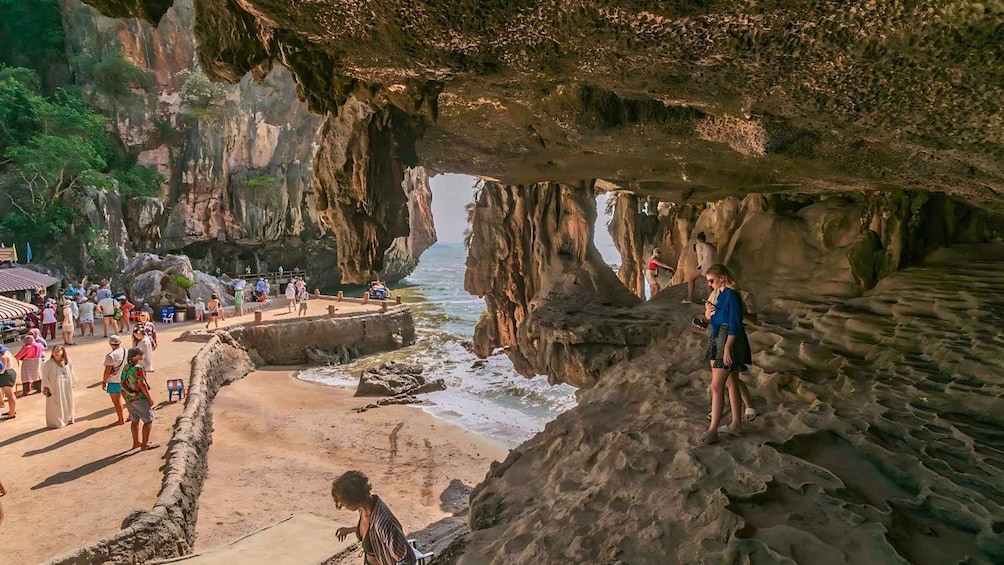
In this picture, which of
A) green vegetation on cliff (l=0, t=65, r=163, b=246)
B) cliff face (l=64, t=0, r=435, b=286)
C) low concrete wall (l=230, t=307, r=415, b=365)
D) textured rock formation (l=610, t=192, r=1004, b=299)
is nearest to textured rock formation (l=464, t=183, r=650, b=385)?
textured rock formation (l=610, t=192, r=1004, b=299)

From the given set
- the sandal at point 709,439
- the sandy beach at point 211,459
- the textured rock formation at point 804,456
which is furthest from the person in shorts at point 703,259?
the sandy beach at point 211,459

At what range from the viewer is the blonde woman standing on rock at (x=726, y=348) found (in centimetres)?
438

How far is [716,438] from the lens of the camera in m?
4.61

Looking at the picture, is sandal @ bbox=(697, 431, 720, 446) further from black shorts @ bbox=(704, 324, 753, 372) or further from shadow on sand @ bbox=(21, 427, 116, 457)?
shadow on sand @ bbox=(21, 427, 116, 457)

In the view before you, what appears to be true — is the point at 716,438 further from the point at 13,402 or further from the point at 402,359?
the point at 402,359

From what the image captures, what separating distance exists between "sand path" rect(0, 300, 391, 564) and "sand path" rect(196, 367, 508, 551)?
4.08ft

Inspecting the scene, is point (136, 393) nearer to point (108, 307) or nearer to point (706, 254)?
point (706, 254)

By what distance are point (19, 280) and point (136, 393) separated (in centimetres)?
1357

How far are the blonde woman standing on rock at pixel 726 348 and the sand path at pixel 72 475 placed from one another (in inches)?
278

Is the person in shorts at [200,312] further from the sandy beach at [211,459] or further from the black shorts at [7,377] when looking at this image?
the black shorts at [7,377]

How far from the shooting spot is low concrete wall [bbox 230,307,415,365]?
22766 mm

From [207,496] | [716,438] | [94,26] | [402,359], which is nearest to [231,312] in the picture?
[402,359]

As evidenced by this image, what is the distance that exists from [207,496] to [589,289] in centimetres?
777

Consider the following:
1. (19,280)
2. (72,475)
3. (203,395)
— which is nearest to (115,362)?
(72,475)
